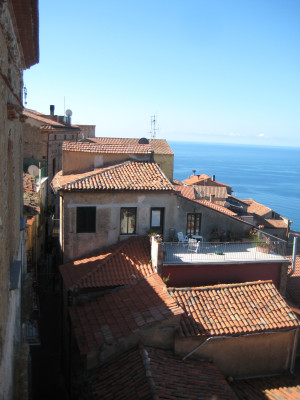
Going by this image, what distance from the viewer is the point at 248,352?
37.2 feet

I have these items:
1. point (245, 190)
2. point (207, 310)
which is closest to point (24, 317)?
point (207, 310)

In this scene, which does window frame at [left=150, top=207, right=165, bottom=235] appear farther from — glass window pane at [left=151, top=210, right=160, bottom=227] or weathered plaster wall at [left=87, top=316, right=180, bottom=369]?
weathered plaster wall at [left=87, top=316, right=180, bottom=369]

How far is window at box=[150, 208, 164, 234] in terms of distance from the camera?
50.6 feet

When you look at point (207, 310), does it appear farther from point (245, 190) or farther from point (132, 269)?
point (245, 190)

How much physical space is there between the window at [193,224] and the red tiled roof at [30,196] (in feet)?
19.4

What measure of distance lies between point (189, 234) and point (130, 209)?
9.24 ft

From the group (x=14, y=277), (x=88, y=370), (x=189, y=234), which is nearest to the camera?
(x=14, y=277)

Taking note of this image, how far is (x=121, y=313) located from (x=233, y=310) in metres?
3.30

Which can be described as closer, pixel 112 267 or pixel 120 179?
pixel 112 267

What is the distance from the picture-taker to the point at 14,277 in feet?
24.3

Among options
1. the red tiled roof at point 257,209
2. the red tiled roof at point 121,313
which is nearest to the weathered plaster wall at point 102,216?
the red tiled roof at point 121,313

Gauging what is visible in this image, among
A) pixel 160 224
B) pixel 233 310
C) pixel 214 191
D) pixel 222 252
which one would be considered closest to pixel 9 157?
pixel 233 310

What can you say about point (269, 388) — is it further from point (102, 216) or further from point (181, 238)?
Answer: point (102, 216)

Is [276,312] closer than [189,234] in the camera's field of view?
Yes
